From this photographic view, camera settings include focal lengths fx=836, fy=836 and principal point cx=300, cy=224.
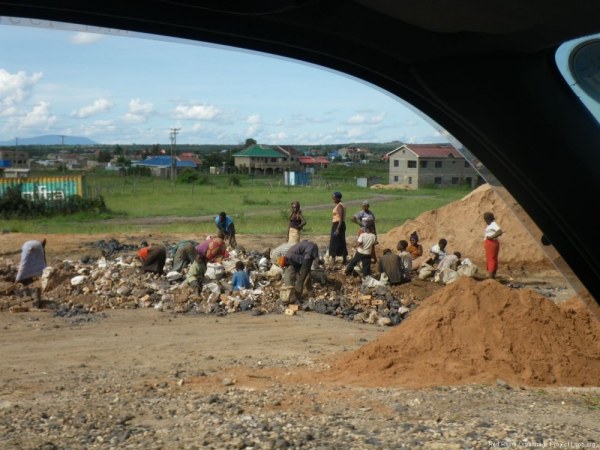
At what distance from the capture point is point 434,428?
7.39 meters

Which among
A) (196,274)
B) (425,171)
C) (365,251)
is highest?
(425,171)

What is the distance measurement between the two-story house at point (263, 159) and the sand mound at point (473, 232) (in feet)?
237

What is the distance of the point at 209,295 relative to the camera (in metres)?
15.6

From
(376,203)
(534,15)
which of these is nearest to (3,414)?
(534,15)

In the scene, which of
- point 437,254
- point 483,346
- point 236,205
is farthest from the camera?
point 236,205

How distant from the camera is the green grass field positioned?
33.8 m

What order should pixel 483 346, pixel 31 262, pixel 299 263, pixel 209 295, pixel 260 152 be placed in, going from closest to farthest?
pixel 483 346
pixel 299 263
pixel 209 295
pixel 31 262
pixel 260 152

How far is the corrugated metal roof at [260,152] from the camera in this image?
325 ft

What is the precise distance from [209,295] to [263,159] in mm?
84707

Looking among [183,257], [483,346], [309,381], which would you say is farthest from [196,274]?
[483,346]

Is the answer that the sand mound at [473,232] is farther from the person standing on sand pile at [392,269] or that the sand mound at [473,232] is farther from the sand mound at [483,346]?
the sand mound at [483,346]

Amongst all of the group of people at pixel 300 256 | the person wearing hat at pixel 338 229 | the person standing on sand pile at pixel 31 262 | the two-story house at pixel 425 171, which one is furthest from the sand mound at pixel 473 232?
the two-story house at pixel 425 171

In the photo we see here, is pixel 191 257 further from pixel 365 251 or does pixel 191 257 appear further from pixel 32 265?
pixel 365 251

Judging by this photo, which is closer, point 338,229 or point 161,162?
point 338,229
